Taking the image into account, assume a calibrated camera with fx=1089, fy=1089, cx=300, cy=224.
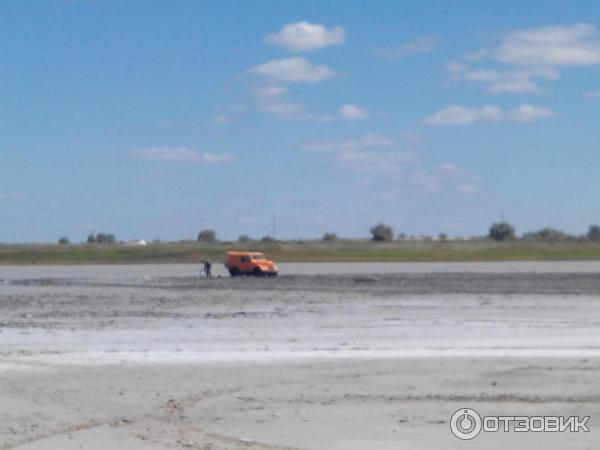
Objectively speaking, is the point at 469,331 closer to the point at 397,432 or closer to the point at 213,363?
the point at 213,363

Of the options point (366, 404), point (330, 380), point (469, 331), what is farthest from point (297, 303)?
point (366, 404)

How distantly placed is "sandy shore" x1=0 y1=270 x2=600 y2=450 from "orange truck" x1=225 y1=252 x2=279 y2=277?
24.2 meters

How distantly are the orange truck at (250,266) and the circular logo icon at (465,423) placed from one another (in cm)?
4584

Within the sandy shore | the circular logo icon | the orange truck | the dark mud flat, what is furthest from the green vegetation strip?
the circular logo icon

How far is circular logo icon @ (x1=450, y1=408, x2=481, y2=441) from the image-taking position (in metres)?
12.6

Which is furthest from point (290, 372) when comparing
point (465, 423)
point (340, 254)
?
point (340, 254)

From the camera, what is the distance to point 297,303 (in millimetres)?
35656

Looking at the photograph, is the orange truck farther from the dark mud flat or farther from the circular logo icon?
the circular logo icon

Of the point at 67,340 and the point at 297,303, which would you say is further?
the point at 297,303

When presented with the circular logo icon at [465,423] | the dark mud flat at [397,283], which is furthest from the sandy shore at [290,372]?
the dark mud flat at [397,283]

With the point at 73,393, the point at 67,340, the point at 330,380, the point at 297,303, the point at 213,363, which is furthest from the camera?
the point at 297,303

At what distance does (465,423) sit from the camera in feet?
43.3

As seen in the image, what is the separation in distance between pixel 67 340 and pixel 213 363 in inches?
219

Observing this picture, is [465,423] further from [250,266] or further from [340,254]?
[340,254]
